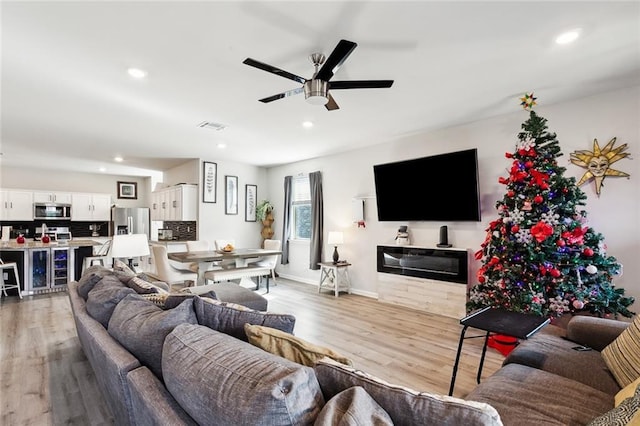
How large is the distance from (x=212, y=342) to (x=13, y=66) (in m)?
3.20

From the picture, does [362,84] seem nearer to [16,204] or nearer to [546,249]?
[546,249]

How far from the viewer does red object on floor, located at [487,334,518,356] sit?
3104 mm

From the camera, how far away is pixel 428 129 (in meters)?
4.61

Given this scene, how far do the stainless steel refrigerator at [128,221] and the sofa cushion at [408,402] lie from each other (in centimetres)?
955

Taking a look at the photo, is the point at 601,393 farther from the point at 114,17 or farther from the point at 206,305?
the point at 114,17

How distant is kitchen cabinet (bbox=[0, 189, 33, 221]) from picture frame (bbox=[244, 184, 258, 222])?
5421 millimetres

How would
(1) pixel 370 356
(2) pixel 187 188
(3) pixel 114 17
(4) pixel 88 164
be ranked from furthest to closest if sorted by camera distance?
(4) pixel 88 164 → (2) pixel 187 188 → (1) pixel 370 356 → (3) pixel 114 17

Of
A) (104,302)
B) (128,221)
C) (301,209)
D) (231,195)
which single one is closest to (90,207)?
(128,221)

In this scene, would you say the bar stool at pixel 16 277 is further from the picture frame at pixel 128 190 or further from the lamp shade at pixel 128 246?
the picture frame at pixel 128 190

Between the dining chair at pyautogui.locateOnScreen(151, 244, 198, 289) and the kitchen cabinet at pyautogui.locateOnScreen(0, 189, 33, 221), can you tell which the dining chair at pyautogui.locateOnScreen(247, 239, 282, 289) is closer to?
the dining chair at pyautogui.locateOnScreen(151, 244, 198, 289)

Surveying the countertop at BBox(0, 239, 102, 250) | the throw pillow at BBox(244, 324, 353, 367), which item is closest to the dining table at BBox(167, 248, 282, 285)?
the countertop at BBox(0, 239, 102, 250)

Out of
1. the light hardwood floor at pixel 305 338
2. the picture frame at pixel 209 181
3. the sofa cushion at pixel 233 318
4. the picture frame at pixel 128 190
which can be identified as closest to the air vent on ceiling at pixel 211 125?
the picture frame at pixel 209 181

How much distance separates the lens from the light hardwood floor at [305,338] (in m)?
2.27

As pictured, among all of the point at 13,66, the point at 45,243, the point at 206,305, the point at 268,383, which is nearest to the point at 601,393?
the point at 268,383
